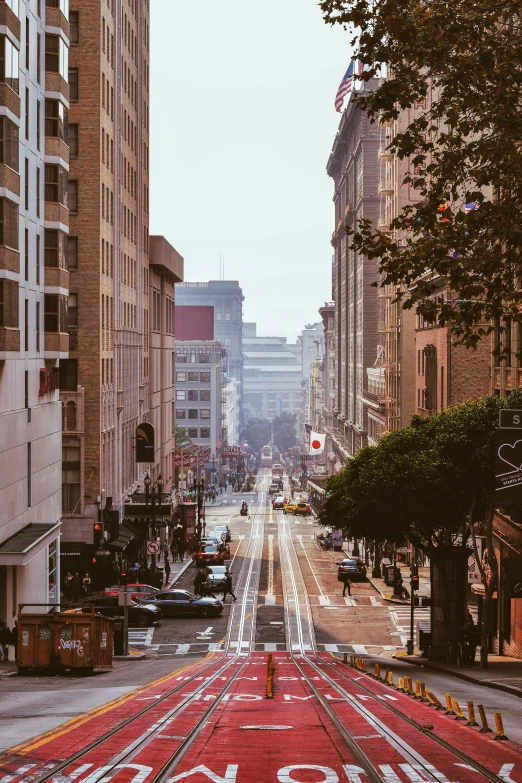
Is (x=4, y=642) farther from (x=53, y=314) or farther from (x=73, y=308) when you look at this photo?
(x=73, y=308)

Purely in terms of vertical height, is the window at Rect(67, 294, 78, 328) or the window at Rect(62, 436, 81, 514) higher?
the window at Rect(67, 294, 78, 328)

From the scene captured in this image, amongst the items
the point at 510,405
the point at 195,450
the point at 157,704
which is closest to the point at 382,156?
the point at 195,450

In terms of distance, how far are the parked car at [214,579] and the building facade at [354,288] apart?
55464 mm

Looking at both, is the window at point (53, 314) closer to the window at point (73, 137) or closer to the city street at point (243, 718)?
the city street at point (243, 718)

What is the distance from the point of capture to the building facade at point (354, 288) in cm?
13888

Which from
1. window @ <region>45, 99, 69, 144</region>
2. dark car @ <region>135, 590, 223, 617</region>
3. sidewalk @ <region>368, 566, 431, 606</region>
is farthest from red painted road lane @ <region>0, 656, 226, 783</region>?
sidewalk @ <region>368, 566, 431, 606</region>

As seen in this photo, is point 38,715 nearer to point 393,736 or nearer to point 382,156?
point 393,736

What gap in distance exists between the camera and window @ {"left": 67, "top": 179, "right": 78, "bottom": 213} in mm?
68375

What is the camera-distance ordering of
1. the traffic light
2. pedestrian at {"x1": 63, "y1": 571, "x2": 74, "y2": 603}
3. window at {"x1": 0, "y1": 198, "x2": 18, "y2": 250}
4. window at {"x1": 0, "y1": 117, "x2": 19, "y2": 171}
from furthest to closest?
pedestrian at {"x1": 63, "y1": 571, "x2": 74, "y2": 603} → the traffic light → window at {"x1": 0, "y1": 198, "x2": 18, "y2": 250} → window at {"x1": 0, "y1": 117, "x2": 19, "y2": 171}

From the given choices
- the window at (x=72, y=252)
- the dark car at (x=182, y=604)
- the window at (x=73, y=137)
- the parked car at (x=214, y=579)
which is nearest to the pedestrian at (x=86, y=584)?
the dark car at (x=182, y=604)

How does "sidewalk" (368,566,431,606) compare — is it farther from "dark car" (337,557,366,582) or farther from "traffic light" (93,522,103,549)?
"traffic light" (93,522,103,549)

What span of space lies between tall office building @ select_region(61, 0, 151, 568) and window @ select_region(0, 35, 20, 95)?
24.5 m

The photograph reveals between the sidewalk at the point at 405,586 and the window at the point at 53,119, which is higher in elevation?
the window at the point at 53,119

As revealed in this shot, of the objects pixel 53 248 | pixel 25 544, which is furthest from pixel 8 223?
pixel 53 248
